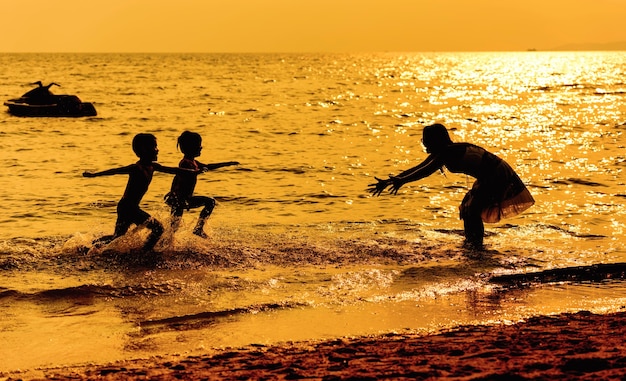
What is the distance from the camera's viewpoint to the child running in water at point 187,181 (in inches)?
359

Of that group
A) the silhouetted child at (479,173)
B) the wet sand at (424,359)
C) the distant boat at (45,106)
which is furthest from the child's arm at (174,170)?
the distant boat at (45,106)

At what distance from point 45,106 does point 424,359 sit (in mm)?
28285

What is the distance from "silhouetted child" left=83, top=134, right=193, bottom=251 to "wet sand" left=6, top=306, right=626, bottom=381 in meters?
3.57

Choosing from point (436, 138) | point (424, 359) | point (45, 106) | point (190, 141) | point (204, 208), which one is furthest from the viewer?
point (45, 106)

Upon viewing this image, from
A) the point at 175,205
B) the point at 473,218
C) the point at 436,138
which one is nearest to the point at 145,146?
the point at 175,205

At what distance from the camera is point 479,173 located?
8.95 metres

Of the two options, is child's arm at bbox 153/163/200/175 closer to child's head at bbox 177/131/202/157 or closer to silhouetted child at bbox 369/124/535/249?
child's head at bbox 177/131/202/157

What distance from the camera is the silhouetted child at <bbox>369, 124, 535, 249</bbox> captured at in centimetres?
870

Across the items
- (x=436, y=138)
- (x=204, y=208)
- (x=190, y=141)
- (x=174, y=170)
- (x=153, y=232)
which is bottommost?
(x=153, y=232)

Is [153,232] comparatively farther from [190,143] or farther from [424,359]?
[424,359]

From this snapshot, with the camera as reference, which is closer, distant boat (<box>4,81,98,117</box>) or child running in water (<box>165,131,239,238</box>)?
child running in water (<box>165,131,239,238</box>)

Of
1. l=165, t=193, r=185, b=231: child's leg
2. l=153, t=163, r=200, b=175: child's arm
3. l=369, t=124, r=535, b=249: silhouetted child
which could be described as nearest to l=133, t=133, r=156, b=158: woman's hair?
l=153, t=163, r=200, b=175: child's arm

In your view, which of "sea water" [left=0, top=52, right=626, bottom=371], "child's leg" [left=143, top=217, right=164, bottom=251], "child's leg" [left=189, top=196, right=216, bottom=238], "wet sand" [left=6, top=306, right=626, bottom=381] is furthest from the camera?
"child's leg" [left=189, top=196, right=216, bottom=238]

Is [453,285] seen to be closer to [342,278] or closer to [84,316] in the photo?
[342,278]
